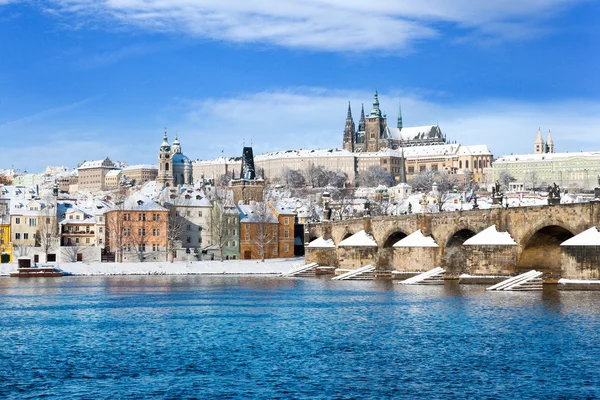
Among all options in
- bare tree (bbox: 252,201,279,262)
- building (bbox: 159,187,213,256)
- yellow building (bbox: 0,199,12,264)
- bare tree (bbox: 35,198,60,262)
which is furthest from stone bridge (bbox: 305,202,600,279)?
yellow building (bbox: 0,199,12,264)

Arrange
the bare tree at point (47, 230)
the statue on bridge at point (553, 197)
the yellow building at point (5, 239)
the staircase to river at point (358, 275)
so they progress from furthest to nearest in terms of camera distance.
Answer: the yellow building at point (5, 239) → the bare tree at point (47, 230) → the staircase to river at point (358, 275) → the statue on bridge at point (553, 197)

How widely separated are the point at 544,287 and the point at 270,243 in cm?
5177

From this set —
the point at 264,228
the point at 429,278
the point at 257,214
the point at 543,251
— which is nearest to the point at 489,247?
the point at 543,251

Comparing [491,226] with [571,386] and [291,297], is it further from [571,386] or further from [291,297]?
[571,386]

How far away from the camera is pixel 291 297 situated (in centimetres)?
6212

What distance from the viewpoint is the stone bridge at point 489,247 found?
56.4m

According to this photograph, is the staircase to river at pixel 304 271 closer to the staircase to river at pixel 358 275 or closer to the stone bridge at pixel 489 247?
the stone bridge at pixel 489 247

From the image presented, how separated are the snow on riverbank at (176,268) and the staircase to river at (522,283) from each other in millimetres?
36432

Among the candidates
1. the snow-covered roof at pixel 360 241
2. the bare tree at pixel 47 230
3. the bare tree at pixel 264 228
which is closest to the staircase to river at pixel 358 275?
the snow-covered roof at pixel 360 241

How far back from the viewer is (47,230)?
4126 inches

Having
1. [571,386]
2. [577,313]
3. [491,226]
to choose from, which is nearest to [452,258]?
[491,226]

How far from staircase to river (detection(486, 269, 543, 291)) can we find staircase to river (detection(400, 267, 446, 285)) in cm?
897

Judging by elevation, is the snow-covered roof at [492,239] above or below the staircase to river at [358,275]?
above

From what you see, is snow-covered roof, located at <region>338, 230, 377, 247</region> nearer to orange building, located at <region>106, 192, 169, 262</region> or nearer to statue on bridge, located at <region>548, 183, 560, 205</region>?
statue on bridge, located at <region>548, 183, 560, 205</region>
